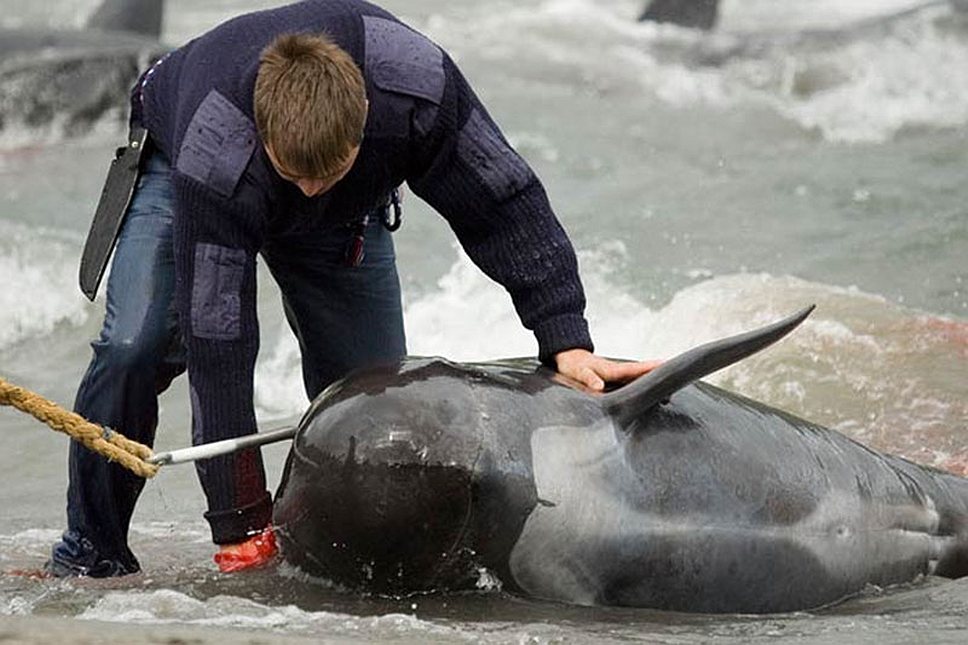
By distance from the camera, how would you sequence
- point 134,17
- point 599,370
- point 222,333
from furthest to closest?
point 134,17 < point 599,370 < point 222,333

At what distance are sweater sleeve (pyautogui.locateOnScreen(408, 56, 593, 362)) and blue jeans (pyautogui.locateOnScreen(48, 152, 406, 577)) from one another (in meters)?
0.44

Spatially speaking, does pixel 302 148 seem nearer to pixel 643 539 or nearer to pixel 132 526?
pixel 643 539

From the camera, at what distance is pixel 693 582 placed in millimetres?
4762

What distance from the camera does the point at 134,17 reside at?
16719 millimetres

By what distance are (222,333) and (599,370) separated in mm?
907

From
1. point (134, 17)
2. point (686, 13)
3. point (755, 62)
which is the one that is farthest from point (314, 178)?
point (686, 13)

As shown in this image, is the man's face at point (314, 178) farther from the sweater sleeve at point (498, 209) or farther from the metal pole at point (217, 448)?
the metal pole at point (217, 448)

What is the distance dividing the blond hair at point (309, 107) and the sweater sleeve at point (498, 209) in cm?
40

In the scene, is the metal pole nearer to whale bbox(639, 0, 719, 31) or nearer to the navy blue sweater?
the navy blue sweater

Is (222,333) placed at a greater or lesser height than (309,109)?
lesser

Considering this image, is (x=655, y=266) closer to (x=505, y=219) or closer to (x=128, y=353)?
(x=505, y=219)

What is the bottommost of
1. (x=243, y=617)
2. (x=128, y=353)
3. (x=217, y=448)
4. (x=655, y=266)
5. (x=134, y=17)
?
(x=243, y=617)

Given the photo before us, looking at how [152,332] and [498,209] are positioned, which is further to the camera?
[152,332]

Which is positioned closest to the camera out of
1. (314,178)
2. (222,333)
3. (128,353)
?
(314,178)
